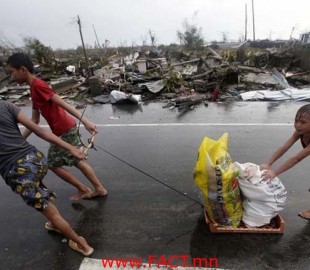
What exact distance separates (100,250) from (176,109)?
546 cm

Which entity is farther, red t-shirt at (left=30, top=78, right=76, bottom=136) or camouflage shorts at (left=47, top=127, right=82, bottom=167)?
camouflage shorts at (left=47, top=127, right=82, bottom=167)

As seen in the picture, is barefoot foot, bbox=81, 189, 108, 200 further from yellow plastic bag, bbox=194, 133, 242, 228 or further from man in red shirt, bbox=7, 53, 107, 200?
yellow plastic bag, bbox=194, 133, 242, 228

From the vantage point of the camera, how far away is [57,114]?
3.50m

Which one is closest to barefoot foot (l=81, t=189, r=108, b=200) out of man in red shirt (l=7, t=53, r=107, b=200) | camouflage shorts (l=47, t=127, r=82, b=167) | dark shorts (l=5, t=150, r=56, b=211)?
man in red shirt (l=7, t=53, r=107, b=200)

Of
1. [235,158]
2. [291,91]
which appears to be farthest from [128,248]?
[291,91]

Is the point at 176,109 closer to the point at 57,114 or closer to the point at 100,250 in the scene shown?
the point at 57,114

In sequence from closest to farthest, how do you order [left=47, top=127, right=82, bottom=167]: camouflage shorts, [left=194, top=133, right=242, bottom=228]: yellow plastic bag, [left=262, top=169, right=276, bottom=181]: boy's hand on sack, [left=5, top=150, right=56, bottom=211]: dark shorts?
[left=5, top=150, right=56, bottom=211]: dark shorts < [left=194, top=133, right=242, bottom=228]: yellow plastic bag < [left=262, top=169, right=276, bottom=181]: boy's hand on sack < [left=47, top=127, right=82, bottom=167]: camouflage shorts

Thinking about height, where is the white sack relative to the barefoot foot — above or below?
above

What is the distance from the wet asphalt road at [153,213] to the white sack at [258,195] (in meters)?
0.20

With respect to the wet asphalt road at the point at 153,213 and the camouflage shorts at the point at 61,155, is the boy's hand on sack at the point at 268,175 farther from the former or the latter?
the camouflage shorts at the point at 61,155

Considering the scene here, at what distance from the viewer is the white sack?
2969 millimetres

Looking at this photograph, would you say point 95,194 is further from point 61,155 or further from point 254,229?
point 254,229

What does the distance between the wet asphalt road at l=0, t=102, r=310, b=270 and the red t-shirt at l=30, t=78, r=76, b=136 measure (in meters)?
1.05

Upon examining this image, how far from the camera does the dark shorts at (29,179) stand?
8.34 ft
